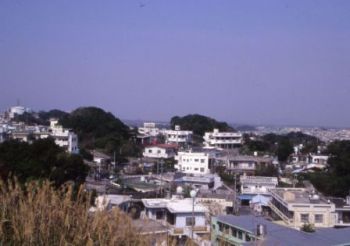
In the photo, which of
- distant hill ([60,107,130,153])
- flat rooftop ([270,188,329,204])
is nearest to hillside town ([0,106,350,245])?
flat rooftop ([270,188,329,204])

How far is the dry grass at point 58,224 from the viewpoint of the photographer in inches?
97.3

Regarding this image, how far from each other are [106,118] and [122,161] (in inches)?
470

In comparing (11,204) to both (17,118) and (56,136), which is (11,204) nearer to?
(56,136)

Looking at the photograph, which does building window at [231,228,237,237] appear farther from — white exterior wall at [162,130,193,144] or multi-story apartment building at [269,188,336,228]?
white exterior wall at [162,130,193,144]

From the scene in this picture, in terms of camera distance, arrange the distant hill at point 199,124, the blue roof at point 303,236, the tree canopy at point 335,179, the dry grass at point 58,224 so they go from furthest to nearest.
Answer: the distant hill at point 199,124 → the tree canopy at point 335,179 → the blue roof at point 303,236 → the dry grass at point 58,224

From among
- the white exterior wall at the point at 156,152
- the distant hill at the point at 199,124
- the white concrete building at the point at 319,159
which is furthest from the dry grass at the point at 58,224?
the distant hill at the point at 199,124

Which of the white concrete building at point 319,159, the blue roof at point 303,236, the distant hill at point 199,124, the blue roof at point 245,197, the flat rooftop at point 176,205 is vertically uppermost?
the distant hill at point 199,124

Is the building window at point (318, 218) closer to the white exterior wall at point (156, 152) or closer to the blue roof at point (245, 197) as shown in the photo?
the blue roof at point (245, 197)

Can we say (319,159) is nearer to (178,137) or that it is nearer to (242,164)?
(242,164)

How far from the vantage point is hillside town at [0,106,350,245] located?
7.15 metres

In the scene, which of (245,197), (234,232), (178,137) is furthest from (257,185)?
(178,137)

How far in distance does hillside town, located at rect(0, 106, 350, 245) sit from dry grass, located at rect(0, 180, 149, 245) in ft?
0.40

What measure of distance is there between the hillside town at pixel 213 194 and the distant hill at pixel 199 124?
10.2 feet

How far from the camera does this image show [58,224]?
8.50 feet
